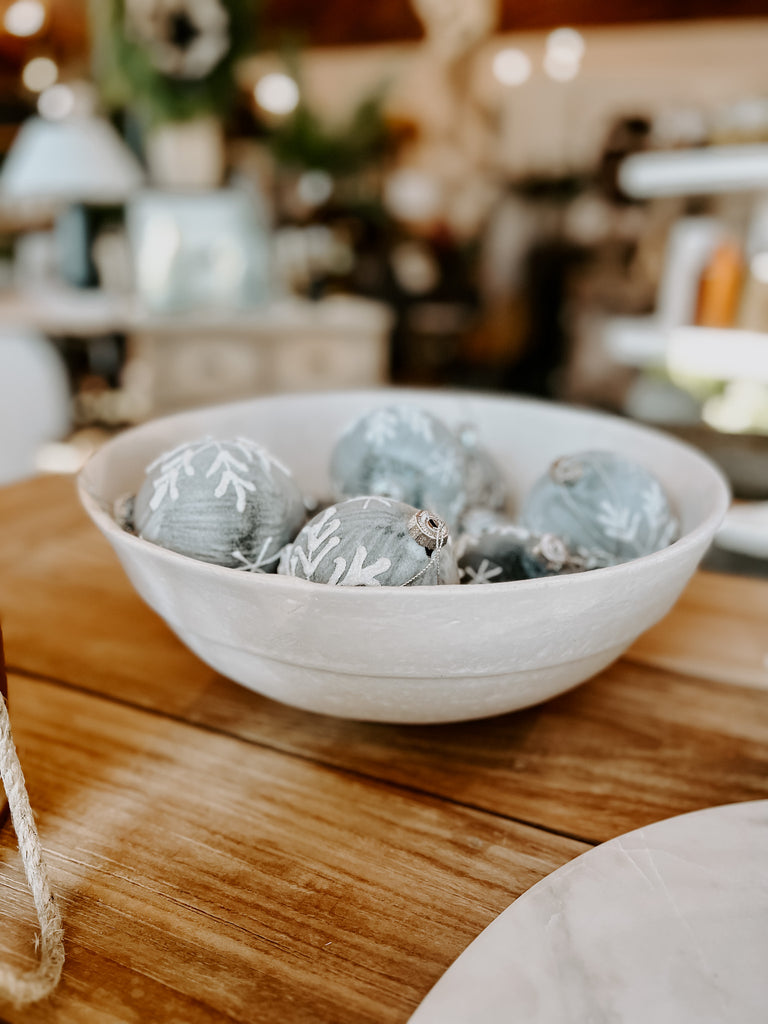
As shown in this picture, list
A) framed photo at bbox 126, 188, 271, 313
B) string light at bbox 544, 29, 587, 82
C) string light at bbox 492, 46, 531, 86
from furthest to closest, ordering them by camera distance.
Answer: string light at bbox 492, 46, 531, 86, string light at bbox 544, 29, 587, 82, framed photo at bbox 126, 188, 271, 313

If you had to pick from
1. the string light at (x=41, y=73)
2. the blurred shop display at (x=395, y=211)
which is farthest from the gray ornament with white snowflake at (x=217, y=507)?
the string light at (x=41, y=73)

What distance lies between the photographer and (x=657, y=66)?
11.3 ft

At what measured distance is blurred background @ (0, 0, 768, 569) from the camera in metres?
1.79

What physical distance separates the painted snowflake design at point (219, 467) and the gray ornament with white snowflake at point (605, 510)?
6.9 inches

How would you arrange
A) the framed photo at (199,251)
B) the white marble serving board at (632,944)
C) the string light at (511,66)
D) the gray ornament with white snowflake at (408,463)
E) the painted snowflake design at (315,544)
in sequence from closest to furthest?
the white marble serving board at (632,944), the painted snowflake design at (315,544), the gray ornament with white snowflake at (408,463), the framed photo at (199,251), the string light at (511,66)

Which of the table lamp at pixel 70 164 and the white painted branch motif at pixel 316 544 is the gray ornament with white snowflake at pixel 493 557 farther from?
the table lamp at pixel 70 164

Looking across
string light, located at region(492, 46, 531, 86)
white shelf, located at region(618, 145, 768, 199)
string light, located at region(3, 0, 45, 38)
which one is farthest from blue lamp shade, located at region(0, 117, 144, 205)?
string light, located at region(492, 46, 531, 86)

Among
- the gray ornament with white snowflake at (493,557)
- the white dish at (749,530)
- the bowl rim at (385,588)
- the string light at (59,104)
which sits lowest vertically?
the white dish at (749,530)

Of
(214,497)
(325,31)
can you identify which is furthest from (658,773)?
(325,31)

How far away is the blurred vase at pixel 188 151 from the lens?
2144 mm

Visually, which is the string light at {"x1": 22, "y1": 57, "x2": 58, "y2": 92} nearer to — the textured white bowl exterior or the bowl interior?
the bowl interior

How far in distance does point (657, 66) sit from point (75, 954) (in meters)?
4.11

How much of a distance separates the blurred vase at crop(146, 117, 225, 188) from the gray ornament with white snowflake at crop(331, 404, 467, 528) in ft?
6.30

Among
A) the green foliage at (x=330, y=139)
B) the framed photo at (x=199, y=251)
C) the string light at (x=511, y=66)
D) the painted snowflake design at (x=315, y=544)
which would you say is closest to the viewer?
the painted snowflake design at (x=315, y=544)
